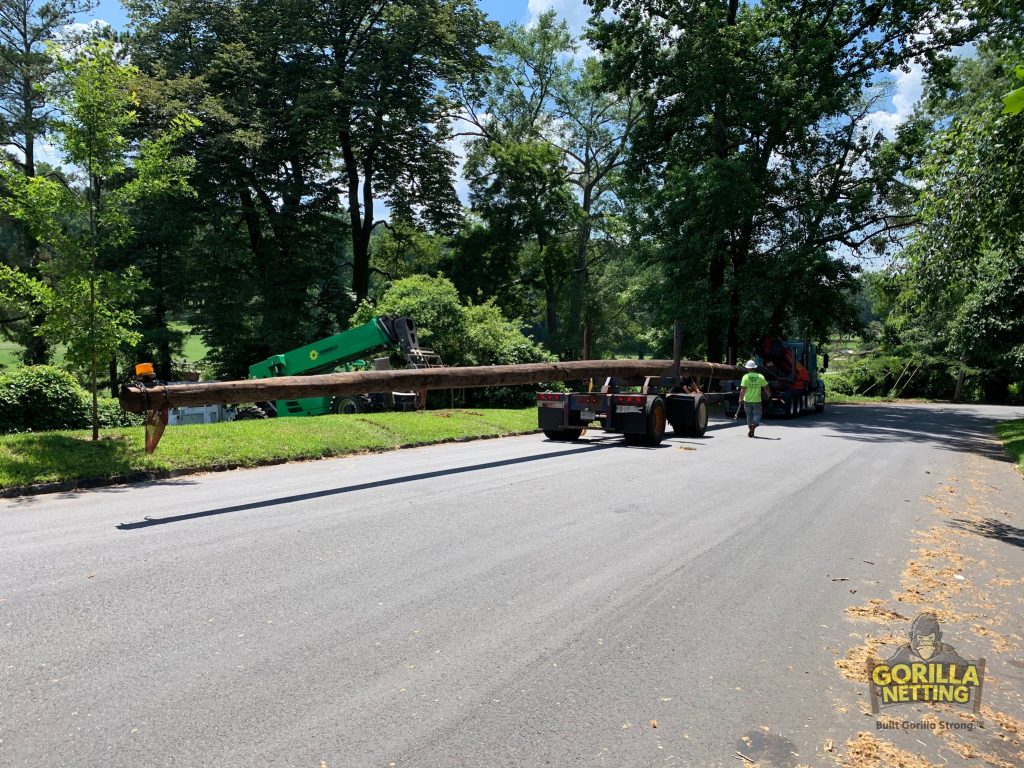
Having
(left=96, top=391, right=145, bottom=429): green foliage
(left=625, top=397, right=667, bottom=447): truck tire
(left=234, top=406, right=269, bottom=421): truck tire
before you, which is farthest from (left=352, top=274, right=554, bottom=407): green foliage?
(left=96, top=391, right=145, bottom=429): green foliage

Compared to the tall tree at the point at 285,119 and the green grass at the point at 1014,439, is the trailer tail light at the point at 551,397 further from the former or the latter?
the tall tree at the point at 285,119

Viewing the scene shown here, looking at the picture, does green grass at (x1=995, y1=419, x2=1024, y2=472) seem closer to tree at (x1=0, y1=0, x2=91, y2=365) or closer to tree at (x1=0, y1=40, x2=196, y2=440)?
tree at (x1=0, y1=40, x2=196, y2=440)

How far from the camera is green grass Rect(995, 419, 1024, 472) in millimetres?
14645

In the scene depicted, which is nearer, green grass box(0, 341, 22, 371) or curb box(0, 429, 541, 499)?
curb box(0, 429, 541, 499)

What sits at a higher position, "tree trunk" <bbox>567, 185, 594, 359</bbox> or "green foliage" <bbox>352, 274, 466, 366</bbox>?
"tree trunk" <bbox>567, 185, 594, 359</bbox>

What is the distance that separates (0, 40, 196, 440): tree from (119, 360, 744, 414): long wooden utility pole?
203 cm

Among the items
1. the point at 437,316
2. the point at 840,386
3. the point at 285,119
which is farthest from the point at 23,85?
the point at 840,386

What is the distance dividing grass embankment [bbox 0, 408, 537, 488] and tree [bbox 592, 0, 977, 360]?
13895 mm

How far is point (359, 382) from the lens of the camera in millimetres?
10797

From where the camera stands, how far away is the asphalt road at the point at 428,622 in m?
3.21

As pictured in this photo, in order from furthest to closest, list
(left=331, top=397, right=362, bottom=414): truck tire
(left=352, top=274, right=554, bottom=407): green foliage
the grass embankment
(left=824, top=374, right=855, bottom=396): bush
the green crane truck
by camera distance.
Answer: (left=824, top=374, right=855, bottom=396): bush, (left=352, top=274, right=554, bottom=407): green foliage, (left=331, top=397, right=362, bottom=414): truck tire, the green crane truck, the grass embankment

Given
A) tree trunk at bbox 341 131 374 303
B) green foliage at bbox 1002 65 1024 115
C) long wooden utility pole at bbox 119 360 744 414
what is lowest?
long wooden utility pole at bbox 119 360 744 414

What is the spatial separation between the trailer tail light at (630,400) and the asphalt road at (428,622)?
4939 mm

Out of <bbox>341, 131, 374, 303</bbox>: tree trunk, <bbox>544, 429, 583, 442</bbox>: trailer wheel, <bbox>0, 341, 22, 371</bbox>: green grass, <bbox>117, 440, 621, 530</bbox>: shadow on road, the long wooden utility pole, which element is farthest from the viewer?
<bbox>341, 131, 374, 303</bbox>: tree trunk
